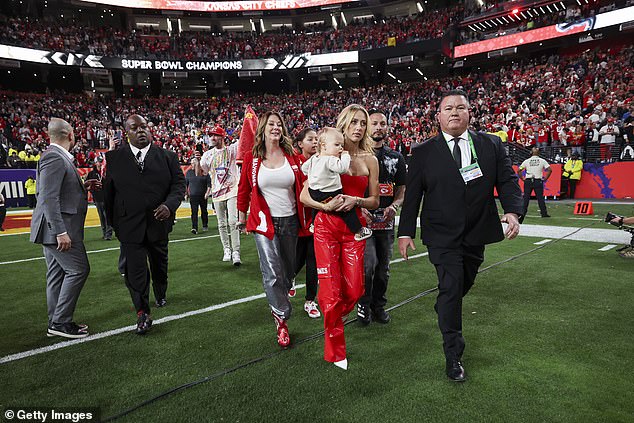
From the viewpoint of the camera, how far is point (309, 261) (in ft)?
14.5

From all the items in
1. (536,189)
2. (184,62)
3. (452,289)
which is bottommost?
(536,189)

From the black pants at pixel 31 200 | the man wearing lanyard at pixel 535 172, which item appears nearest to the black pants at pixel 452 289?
the man wearing lanyard at pixel 535 172

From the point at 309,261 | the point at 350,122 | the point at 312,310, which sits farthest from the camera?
the point at 309,261

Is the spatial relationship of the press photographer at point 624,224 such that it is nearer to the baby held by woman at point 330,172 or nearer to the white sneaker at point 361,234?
the white sneaker at point 361,234

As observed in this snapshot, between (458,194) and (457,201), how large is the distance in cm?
5

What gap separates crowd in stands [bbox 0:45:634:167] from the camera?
17.8 metres

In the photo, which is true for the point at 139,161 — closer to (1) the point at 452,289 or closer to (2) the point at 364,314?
(2) the point at 364,314

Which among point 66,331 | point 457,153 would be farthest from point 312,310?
point 66,331

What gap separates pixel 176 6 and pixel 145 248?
42.3 meters

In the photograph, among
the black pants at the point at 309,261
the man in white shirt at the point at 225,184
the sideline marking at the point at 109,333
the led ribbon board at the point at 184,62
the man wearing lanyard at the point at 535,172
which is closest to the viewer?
the sideline marking at the point at 109,333

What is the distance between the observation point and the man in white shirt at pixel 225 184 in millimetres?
6449

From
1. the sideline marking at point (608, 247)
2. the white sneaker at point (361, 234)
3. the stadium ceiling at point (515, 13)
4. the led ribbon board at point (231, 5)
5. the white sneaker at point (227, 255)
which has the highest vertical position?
the led ribbon board at point (231, 5)

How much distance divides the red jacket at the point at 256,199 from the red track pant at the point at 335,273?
55 centimetres

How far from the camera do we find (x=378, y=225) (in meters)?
3.79
